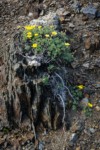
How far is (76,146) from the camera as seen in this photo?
14.2 feet

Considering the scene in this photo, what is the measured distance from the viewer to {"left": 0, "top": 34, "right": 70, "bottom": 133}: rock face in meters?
4.43

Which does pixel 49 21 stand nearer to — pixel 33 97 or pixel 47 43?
pixel 47 43

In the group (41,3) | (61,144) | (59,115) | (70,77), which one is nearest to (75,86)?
(70,77)

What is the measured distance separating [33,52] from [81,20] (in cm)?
167

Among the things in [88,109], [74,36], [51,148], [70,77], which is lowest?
[51,148]

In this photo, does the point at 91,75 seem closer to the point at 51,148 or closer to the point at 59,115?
the point at 59,115

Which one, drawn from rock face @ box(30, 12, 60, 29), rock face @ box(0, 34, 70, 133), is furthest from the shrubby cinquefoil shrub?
rock face @ box(30, 12, 60, 29)

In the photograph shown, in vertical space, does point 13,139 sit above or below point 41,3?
below

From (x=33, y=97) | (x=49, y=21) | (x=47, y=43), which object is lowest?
(x=33, y=97)

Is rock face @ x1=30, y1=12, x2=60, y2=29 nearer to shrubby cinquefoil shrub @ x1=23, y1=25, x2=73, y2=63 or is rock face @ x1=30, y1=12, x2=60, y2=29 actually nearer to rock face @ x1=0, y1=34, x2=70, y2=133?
shrubby cinquefoil shrub @ x1=23, y1=25, x2=73, y2=63

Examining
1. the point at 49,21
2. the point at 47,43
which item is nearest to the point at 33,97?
the point at 47,43

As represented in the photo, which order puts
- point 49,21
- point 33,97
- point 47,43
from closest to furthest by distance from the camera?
point 33,97 → point 47,43 → point 49,21

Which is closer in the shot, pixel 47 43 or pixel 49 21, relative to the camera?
pixel 47 43

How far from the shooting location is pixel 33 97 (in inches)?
177
